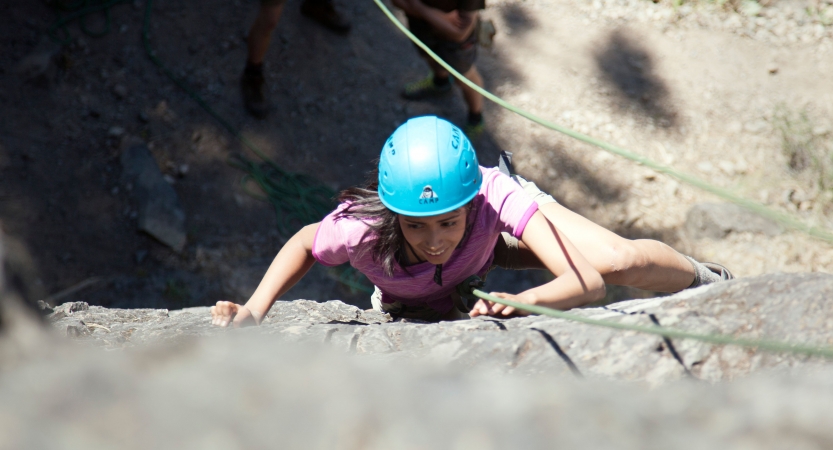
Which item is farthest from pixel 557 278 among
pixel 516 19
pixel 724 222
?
pixel 516 19

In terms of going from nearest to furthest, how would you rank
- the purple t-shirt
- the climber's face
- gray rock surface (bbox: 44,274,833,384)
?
1. gray rock surface (bbox: 44,274,833,384)
2. the climber's face
3. the purple t-shirt

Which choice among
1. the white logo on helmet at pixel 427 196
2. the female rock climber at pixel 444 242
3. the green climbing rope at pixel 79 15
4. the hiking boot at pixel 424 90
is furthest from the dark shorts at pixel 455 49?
the green climbing rope at pixel 79 15

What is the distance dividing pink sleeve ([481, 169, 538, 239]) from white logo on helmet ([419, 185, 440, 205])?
1.02ft

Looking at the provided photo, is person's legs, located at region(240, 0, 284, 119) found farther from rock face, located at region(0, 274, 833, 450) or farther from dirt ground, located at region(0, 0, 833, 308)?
rock face, located at region(0, 274, 833, 450)

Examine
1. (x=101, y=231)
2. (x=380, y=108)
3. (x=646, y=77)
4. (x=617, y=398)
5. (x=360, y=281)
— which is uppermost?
(x=617, y=398)

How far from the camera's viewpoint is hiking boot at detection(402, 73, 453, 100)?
5062 mm

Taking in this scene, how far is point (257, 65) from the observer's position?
462 centimetres

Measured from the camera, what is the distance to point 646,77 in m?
5.38

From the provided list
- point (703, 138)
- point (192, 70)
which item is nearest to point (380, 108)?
point (192, 70)

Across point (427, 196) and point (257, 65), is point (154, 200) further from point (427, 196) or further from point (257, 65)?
point (427, 196)

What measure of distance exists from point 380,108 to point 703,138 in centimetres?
276

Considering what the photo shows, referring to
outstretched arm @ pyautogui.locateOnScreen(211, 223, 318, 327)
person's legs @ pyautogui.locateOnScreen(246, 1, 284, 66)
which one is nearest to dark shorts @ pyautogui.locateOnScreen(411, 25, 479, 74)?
person's legs @ pyautogui.locateOnScreen(246, 1, 284, 66)

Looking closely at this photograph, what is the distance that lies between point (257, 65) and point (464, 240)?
314 cm

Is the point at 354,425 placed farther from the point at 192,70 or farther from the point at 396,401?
the point at 192,70
